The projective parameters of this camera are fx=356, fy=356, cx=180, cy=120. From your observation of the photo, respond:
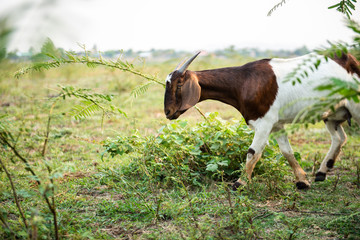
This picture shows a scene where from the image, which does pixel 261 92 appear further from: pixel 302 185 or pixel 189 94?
pixel 302 185

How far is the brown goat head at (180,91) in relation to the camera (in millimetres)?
3766

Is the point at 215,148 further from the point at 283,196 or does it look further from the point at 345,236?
the point at 345,236

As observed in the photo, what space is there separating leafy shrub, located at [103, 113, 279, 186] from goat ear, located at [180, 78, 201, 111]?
47cm

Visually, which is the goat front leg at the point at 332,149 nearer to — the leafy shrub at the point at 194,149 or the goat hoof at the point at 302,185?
the goat hoof at the point at 302,185

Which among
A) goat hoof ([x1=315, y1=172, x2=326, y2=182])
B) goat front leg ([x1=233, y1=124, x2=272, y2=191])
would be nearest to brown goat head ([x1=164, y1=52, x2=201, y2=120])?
goat front leg ([x1=233, y1=124, x2=272, y2=191])

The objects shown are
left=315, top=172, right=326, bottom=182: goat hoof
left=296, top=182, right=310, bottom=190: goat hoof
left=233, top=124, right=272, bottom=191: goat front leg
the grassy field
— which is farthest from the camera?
left=315, top=172, right=326, bottom=182: goat hoof

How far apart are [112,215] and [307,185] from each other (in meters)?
2.11

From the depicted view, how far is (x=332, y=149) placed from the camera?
13.9ft

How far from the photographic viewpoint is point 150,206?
320 centimetres

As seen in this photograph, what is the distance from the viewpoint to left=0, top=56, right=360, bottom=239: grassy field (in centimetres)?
264

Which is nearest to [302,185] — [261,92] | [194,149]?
[261,92]

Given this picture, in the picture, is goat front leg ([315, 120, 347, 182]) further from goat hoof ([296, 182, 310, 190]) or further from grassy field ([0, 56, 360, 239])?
goat hoof ([296, 182, 310, 190])

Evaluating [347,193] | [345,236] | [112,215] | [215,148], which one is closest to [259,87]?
[215,148]

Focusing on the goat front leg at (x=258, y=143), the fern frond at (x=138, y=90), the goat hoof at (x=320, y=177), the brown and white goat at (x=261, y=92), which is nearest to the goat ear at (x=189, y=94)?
the brown and white goat at (x=261, y=92)
